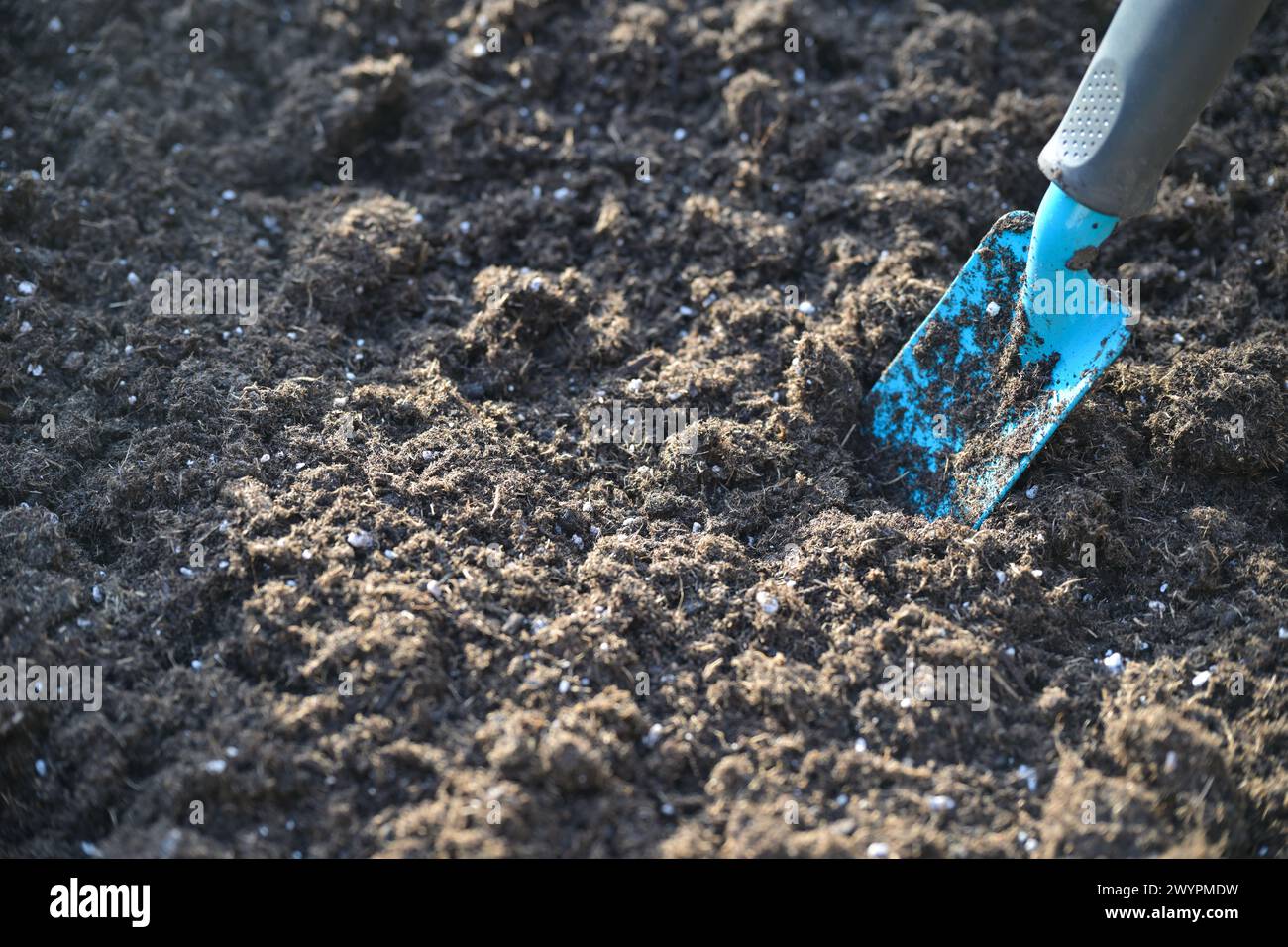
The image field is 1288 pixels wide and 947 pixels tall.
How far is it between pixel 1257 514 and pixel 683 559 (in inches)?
60.1

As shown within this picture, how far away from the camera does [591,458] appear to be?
290 centimetres

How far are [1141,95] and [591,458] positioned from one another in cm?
A: 161

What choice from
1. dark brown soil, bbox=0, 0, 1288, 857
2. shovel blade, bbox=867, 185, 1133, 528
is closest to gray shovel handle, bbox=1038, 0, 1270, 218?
shovel blade, bbox=867, 185, 1133, 528

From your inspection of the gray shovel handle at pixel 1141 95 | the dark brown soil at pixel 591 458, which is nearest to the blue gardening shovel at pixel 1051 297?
the gray shovel handle at pixel 1141 95

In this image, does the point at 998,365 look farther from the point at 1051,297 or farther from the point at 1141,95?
the point at 1141,95

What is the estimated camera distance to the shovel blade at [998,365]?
8.90 ft

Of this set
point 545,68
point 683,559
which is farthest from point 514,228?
point 683,559

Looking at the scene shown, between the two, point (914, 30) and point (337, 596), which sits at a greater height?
point (914, 30)

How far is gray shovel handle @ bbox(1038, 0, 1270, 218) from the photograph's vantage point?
7.60 feet

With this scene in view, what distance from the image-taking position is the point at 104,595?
8.37 feet

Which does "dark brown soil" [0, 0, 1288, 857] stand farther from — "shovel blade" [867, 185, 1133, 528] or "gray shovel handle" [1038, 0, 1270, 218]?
"gray shovel handle" [1038, 0, 1270, 218]

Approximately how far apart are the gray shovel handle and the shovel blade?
13cm

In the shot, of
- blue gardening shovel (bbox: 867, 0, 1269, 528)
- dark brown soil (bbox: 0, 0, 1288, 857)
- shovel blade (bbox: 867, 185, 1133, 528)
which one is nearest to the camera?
dark brown soil (bbox: 0, 0, 1288, 857)
